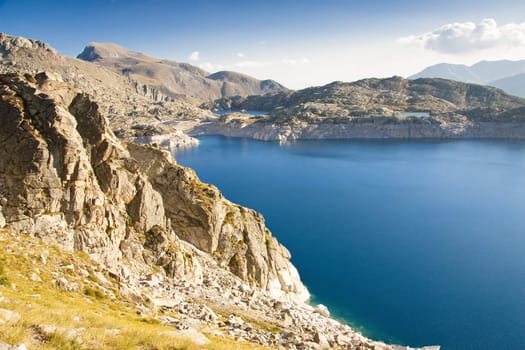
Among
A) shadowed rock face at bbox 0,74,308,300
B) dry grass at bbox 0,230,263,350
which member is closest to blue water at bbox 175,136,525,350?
shadowed rock face at bbox 0,74,308,300

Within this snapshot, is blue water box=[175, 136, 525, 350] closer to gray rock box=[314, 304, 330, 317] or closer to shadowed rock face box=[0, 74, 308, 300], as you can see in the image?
gray rock box=[314, 304, 330, 317]

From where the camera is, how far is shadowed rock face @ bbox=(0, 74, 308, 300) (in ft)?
70.4

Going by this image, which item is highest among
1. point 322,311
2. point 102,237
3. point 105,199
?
point 105,199

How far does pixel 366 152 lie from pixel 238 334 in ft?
473

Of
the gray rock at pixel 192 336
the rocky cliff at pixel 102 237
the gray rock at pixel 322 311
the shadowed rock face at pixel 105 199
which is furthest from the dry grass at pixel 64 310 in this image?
the gray rock at pixel 322 311

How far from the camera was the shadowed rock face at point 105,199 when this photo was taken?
21.5 meters

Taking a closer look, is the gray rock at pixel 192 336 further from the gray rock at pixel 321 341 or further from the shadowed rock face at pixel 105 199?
the shadowed rock face at pixel 105 199

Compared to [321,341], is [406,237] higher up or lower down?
lower down

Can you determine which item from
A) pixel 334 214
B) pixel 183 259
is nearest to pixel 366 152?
pixel 334 214

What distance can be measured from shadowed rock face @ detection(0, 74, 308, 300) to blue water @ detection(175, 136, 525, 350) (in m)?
9.11

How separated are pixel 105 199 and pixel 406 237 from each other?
47.4 metres

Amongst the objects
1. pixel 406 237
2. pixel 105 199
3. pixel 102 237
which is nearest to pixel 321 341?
pixel 102 237

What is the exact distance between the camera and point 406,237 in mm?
58469

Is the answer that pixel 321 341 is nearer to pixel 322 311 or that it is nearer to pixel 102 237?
pixel 102 237
